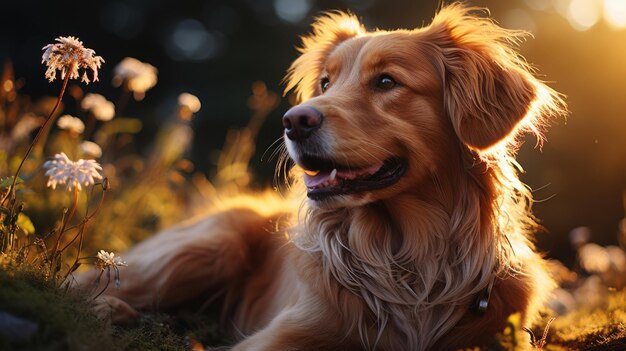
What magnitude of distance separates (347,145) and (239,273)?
1661 millimetres

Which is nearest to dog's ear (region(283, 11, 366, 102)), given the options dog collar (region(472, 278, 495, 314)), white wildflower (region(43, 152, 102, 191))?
dog collar (region(472, 278, 495, 314))

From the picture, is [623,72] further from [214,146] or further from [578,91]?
[214,146]

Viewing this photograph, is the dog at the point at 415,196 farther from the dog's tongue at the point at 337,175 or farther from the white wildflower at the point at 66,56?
the white wildflower at the point at 66,56

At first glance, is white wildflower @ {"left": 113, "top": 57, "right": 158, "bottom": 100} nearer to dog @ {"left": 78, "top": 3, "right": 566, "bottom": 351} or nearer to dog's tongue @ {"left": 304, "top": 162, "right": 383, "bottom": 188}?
dog @ {"left": 78, "top": 3, "right": 566, "bottom": 351}

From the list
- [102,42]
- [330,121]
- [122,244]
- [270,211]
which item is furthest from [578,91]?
[102,42]

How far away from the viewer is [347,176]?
2.99m

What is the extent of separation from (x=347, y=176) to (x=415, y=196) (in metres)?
0.38

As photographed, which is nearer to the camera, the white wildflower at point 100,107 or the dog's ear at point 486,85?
the dog's ear at point 486,85

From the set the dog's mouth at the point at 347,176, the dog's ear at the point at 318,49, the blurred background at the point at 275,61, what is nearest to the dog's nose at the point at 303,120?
the dog's mouth at the point at 347,176

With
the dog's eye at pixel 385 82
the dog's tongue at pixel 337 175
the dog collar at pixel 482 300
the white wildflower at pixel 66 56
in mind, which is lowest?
the dog collar at pixel 482 300

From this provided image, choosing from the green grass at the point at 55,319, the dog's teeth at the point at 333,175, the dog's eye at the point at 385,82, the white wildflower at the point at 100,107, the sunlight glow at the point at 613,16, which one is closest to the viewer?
the green grass at the point at 55,319

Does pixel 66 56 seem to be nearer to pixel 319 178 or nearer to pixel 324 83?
pixel 319 178

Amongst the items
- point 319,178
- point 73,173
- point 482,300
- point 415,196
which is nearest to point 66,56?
point 73,173

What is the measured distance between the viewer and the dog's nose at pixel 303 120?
2.88 metres
